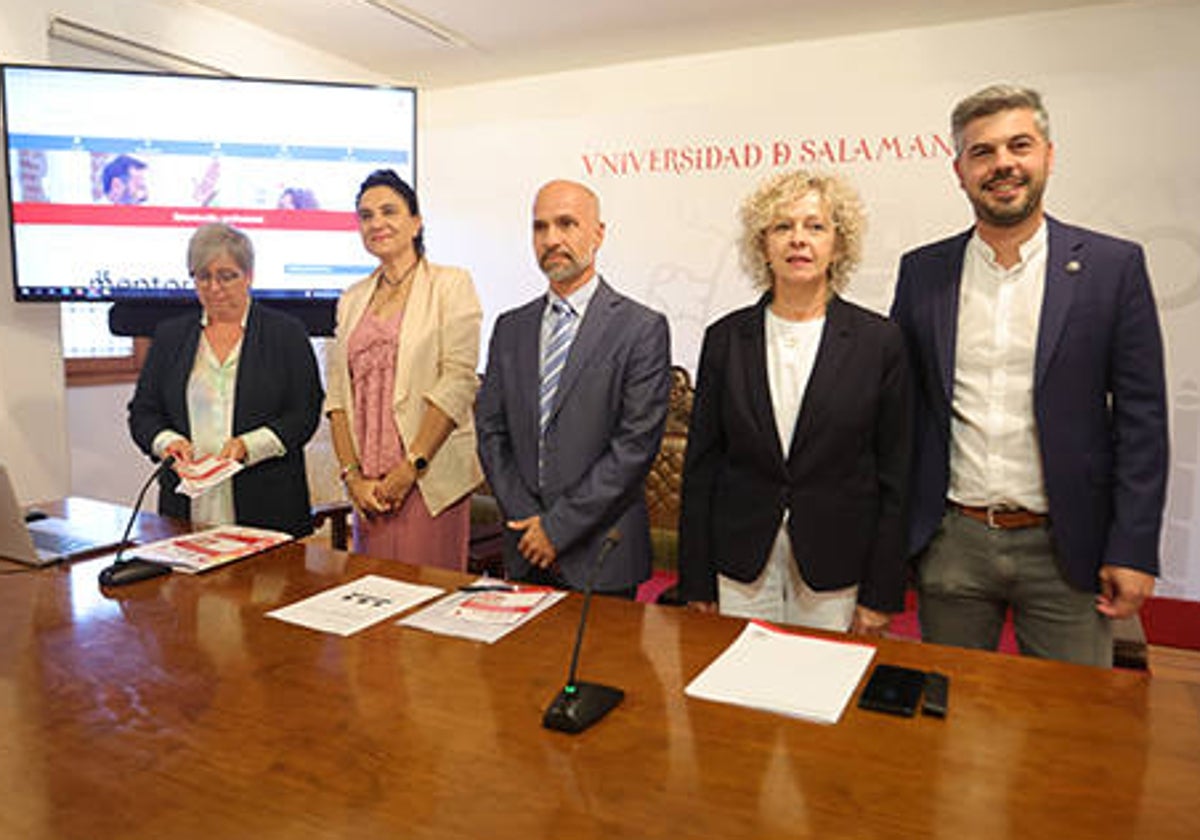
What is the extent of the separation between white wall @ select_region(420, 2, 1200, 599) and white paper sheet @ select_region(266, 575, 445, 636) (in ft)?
11.4

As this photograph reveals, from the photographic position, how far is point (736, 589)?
1958 mm

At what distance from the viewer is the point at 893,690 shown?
1.31m

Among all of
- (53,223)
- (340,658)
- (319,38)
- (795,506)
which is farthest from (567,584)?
(319,38)

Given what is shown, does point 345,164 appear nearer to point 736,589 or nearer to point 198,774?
point 736,589

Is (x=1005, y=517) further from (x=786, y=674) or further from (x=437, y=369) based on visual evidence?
(x=437, y=369)

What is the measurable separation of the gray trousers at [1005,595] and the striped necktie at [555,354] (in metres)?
0.97

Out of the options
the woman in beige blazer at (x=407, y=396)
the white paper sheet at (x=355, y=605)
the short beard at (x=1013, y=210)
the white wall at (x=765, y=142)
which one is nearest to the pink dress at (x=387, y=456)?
the woman in beige blazer at (x=407, y=396)

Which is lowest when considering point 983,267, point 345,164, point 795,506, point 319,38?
point 795,506

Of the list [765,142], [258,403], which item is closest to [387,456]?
[258,403]

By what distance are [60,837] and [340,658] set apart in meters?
0.52

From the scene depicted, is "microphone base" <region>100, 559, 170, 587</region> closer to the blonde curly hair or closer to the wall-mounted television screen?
the blonde curly hair

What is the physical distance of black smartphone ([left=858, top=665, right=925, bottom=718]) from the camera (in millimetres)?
1264

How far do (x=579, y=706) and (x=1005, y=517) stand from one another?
3.63ft

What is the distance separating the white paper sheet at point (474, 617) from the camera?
158 cm
